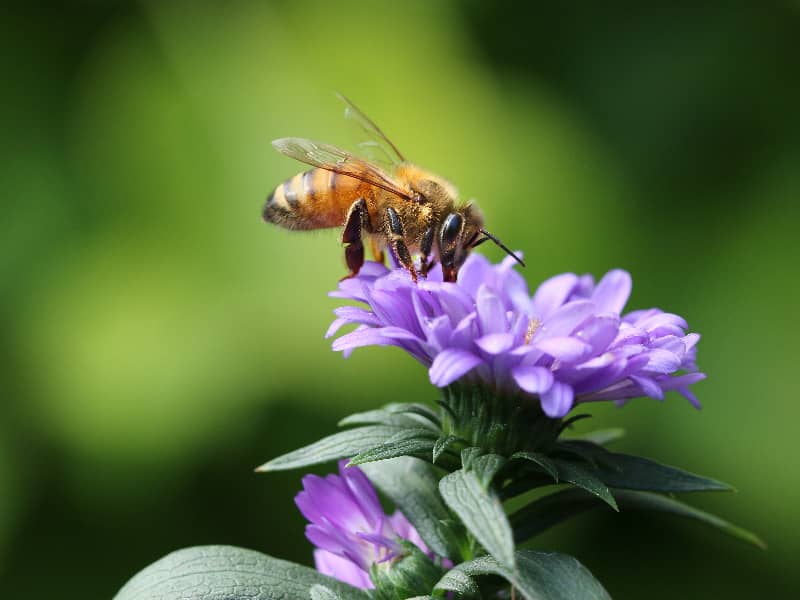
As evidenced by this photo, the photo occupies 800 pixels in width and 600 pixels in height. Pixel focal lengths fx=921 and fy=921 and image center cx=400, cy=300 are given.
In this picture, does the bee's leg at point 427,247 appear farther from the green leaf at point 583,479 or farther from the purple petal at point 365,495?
the green leaf at point 583,479

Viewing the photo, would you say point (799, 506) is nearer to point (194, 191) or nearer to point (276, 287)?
point (276, 287)

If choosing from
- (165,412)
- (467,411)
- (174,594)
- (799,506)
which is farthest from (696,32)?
(174,594)

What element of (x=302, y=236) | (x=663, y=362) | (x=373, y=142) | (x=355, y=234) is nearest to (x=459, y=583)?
(x=663, y=362)

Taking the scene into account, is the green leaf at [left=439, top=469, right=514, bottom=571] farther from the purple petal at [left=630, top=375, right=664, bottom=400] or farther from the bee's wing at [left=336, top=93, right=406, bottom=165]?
the bee's wing at [left=336, top=93, right=406, bottom=165]

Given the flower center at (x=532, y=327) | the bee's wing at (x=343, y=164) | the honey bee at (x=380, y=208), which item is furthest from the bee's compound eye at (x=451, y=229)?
the flower center at (x=532, y=327)

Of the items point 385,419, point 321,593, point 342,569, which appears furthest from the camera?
point 342,569

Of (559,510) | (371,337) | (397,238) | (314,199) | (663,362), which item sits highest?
(314,199)

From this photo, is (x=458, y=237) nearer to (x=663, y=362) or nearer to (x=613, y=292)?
(x=613, y=292)
